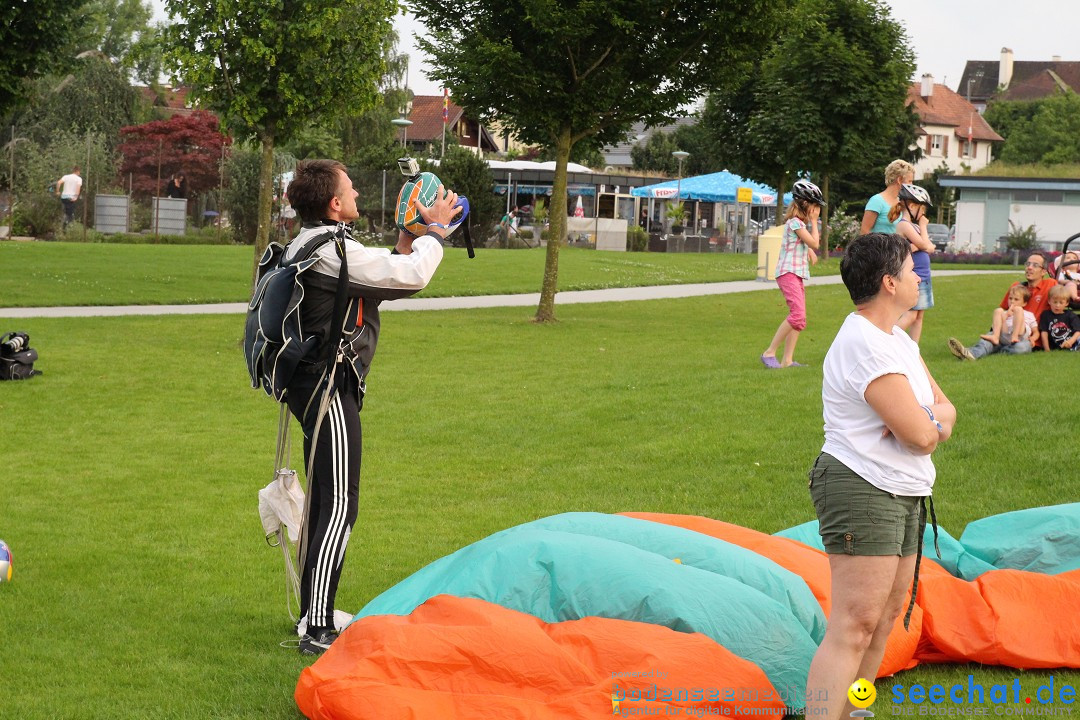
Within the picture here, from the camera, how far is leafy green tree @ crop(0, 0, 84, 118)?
1695 cm

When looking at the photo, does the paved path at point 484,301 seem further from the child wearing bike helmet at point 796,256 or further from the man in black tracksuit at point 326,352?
the man in black tracksuit at point 326,352

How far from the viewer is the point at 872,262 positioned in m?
3.89

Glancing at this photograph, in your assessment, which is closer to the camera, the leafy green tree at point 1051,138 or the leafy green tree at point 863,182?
the leafy green tree at point 863,182

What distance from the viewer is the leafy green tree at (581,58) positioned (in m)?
16.7

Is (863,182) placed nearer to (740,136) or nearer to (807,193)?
(740,136)

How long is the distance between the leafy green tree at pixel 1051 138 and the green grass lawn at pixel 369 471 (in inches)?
2851

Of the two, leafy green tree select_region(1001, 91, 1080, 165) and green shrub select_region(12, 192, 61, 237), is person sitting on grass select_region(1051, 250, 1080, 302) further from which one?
leafy green tree select_region(1001, 91, 1080, 165)

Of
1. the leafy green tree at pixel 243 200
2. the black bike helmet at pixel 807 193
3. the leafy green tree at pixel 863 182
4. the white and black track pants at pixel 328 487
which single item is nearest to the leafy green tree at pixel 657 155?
the leafy green tree at pixel 863 182

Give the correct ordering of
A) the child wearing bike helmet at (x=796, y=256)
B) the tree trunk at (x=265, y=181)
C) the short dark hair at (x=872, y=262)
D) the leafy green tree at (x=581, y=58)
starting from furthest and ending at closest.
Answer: the leafy green tree at (x=581, y=58) < the tree trunk at (x=265, y=181) < the child wearing bike helmet at (x=796, y=256) < the short dark hair at (x=872, y=262)

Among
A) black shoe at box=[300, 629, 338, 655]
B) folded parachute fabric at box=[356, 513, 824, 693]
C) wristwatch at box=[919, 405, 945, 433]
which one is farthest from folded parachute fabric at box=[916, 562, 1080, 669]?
black shoe at box=[300, 629, 338, 655]

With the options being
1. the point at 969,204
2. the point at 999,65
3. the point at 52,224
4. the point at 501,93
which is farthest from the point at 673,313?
the point at 999,65

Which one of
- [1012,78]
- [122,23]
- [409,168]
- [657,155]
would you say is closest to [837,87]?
[409,168]

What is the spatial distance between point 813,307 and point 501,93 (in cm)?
808

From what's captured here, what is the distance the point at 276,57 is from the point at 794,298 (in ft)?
22.4
